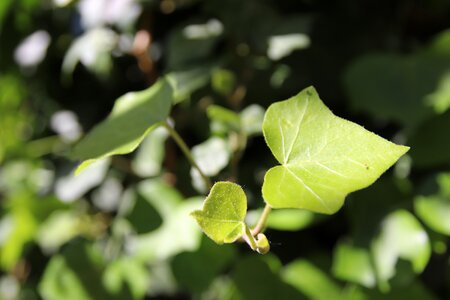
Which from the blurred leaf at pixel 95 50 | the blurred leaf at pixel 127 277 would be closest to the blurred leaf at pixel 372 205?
the blurred leaf at pixel 127 277

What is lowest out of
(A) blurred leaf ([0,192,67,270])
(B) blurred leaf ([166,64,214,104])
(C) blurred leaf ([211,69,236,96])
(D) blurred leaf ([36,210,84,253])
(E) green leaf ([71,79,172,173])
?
(D) blurred leaf ([36,210,84,253])

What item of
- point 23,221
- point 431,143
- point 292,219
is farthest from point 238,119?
point 23,221

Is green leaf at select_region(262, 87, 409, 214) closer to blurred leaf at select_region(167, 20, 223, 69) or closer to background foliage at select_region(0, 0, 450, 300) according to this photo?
background foliage at select_region(0, 0, 450, 300)

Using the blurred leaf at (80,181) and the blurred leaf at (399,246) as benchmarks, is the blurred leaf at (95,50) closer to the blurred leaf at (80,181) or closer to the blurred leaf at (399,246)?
the blurred leaf at (80,181)

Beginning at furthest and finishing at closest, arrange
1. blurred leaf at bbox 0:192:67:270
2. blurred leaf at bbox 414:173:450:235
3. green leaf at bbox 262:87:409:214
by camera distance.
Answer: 1. blurred leaf at bbox 0:192:67:270
2. blurred leaf at bbox 414:173:450:235
3. green leaf at bbox 262:87:409:214

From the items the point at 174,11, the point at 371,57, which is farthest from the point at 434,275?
the point at 174,11

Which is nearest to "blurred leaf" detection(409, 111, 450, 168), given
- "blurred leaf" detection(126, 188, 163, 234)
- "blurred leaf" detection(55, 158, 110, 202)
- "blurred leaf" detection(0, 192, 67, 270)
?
"blurred leaf" detection(126, 188, 163, 234)

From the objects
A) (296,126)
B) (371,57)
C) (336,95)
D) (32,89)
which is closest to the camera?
(296,126)

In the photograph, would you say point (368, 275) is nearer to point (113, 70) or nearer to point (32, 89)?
point (113, 70)
